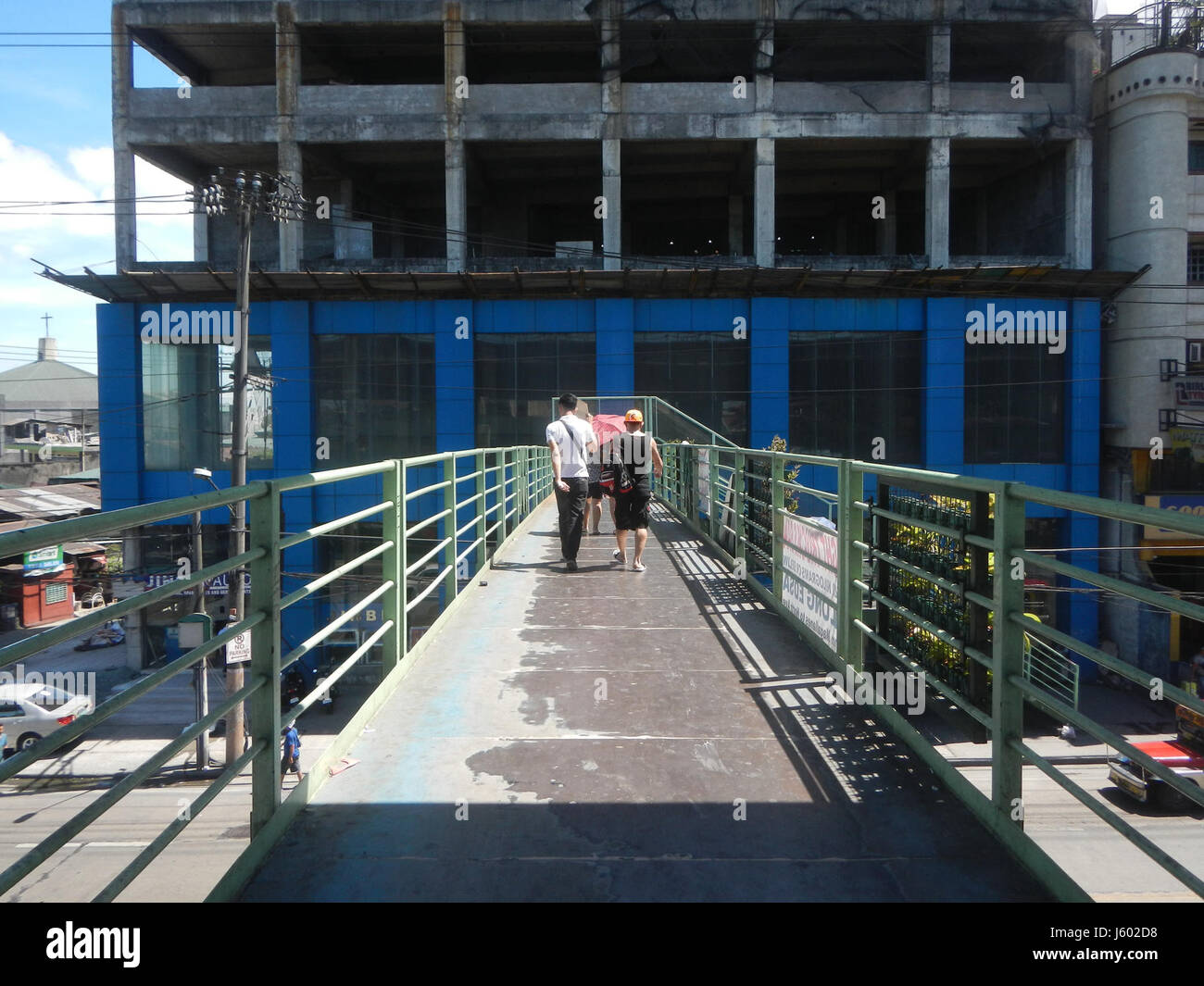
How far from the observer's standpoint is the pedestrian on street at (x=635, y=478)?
9.46m

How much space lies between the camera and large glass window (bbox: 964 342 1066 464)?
94.9ft

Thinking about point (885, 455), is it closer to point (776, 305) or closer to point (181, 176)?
point (776, 305)

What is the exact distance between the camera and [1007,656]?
12.0ft

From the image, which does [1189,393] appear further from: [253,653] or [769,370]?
[253,653]

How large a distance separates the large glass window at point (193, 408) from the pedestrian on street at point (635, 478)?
71.9 feet

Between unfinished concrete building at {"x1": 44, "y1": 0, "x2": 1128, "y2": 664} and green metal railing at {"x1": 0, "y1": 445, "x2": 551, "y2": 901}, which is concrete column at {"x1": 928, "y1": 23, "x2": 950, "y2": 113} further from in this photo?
green metal railing at {"x1": 0, "y1": 445, "x2": 551, "y2": 901}

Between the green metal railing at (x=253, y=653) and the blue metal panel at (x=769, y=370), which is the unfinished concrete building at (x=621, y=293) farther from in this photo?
the green metal railing at (x=253, y=653)

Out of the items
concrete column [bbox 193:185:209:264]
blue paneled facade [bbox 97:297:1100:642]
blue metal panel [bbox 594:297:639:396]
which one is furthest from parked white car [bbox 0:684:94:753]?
concrete column [bbox 193:185:209:264]

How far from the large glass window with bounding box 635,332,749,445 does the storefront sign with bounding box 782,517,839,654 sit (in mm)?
21631

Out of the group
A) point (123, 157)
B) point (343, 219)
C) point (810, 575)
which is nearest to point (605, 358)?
point (343, 219)

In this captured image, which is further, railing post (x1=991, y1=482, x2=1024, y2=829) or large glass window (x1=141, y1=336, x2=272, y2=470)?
large glass window (x1=141, y1=336, x2=272, y2=470)
